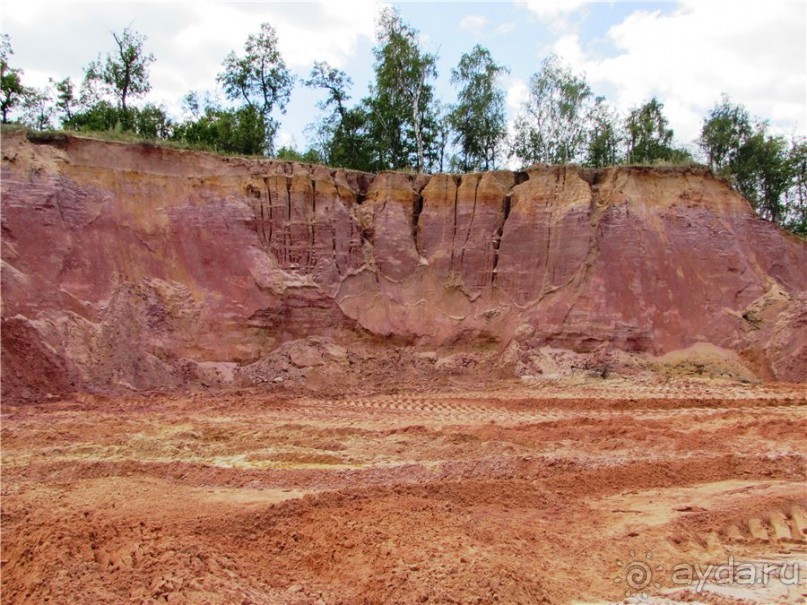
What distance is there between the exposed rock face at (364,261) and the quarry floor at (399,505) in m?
3.02

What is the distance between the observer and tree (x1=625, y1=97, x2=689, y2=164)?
25.3 meters

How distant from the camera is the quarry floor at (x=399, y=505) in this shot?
4980 mm

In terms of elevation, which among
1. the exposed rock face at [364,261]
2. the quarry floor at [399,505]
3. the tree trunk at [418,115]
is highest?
the tree trunk at [418,115]

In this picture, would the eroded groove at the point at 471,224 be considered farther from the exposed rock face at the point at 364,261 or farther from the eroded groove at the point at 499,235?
the eroded groove at the point at 499,235

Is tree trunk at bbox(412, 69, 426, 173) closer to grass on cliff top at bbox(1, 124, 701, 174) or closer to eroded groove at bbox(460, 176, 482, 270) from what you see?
eroded groove at bbox(460, 176, 482, 270)

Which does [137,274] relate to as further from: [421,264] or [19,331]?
[421,264]

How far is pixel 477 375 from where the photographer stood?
1491 centimetres

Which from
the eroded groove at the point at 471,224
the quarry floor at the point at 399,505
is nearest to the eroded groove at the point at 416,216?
the eroded groove at the point at 471,224

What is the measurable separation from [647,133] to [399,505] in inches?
908

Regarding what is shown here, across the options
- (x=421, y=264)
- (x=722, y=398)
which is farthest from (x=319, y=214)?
(x=722, y=398)

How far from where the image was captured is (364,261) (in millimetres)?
16031

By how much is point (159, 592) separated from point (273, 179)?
39.9 feet

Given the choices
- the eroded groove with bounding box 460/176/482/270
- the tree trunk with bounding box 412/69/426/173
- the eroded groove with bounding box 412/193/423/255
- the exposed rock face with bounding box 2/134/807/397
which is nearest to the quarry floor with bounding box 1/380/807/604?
the exposed rock face with bounding box 2/134/807/397

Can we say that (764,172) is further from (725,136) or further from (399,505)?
(399,505)
